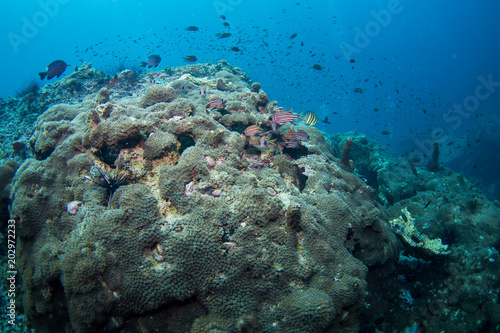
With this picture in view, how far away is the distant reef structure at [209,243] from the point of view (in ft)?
8.71

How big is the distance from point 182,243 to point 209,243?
1.08 feet

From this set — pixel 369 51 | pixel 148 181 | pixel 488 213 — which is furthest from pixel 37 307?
pixel 369 51

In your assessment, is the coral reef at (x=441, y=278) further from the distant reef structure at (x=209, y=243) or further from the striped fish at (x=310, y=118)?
the striped fish at (x=310, y=118)

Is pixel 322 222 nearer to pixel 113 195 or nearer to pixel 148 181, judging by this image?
pixel 148 181

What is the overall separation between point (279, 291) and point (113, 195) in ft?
8.99

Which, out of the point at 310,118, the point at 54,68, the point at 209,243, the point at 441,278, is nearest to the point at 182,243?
the point at 209,243

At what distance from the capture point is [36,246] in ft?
11.7

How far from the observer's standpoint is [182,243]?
2.75 metres
